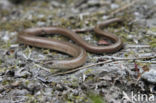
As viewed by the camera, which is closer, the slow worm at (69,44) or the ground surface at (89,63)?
the ground surface at (89,63)

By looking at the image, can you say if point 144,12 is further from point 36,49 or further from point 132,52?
point 36,49

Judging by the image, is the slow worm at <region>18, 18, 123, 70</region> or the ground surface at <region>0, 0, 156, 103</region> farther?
the slow worm at <region>18, 18, 123, 70</region>

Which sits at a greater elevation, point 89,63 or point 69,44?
point 69,44

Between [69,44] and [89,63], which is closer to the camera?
[89,63]

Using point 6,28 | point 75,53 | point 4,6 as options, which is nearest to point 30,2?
point 4,6
